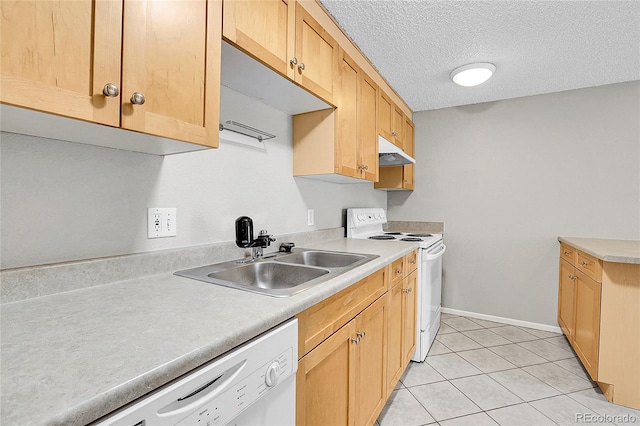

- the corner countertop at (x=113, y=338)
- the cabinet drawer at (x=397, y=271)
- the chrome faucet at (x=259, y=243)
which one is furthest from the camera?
the cabinet drawer at (x=397, y=271)

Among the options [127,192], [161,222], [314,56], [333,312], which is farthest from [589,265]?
[127,192]

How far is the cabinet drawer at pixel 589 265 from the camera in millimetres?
1861

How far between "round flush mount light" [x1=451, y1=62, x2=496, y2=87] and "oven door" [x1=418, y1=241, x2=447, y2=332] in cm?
139

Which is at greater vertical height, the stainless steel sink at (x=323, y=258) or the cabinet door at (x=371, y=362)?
the stainless steel sink at (x=323, y=258)

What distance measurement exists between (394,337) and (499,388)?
89 cm

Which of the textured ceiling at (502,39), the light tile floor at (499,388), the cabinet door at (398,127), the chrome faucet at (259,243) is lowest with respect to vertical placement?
the light tile floor at (499,388)

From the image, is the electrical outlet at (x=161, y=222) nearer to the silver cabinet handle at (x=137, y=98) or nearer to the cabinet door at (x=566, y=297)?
the silver cabinet handle at (x=137, y=98)

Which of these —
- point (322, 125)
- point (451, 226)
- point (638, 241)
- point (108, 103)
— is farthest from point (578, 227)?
point (108, 103)

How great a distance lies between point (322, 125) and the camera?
5.96 ft

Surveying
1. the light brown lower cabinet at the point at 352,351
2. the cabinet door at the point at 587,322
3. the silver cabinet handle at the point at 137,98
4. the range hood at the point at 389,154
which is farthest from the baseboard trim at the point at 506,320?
the silver cabinet handle at the point at 137,98

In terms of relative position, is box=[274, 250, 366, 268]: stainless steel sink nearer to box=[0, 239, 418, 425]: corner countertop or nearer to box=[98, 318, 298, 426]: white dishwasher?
box=[0, 239, 418, 425]: corner countertop

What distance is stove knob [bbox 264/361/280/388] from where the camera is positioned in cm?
71

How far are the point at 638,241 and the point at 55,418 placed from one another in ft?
12.2

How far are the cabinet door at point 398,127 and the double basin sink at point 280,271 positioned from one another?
5.16 feet
